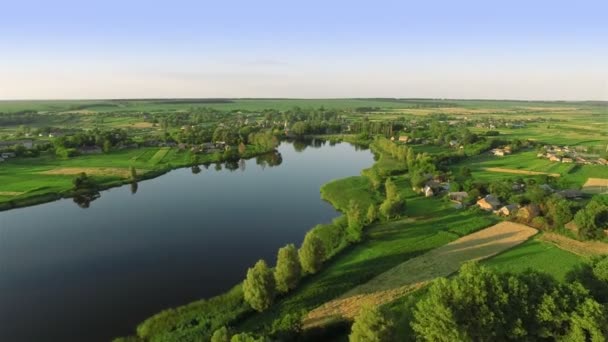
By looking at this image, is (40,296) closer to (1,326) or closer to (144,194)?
(1,326)

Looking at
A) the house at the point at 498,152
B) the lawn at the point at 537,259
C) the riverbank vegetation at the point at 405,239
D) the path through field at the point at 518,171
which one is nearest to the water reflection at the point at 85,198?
the riverbank vegetation at the point at 405,239

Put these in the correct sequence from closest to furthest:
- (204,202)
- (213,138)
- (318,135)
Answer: (204,202), (213,138), (318,135)

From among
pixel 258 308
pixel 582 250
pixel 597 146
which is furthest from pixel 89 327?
pixel 597 146

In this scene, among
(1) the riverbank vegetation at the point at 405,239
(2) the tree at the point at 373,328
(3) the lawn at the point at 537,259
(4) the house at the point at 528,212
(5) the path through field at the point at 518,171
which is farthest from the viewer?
(5) the path through field at the point at 518,171

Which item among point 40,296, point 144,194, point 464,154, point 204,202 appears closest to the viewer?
point 40,296

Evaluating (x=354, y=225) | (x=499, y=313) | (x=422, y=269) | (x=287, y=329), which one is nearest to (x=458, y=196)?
(x=354, y=225)

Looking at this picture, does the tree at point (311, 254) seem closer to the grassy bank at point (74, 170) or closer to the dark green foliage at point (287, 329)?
the dark green foliage at point (287, 329)

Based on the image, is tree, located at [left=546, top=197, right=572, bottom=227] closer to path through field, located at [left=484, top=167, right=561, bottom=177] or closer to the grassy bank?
path through field, located at [left=484, top=167, right=561, bottom=177]
